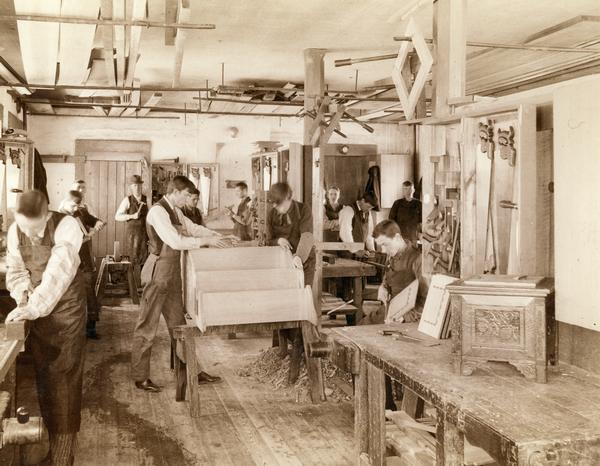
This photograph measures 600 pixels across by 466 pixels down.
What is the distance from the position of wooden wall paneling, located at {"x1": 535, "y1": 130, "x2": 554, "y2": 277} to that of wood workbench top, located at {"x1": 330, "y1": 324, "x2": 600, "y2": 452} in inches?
21.6

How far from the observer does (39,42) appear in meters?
6.11

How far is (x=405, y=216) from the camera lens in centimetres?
1202

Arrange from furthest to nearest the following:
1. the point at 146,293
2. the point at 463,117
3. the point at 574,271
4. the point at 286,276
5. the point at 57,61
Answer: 1. the point at 57,61
2. the point at 146,293
3. the point at 286,276
4. the point at 463,117
5. the point at 574,271

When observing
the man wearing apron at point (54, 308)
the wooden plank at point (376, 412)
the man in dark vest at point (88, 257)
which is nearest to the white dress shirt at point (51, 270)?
the man wearing apron at point (54, 308)

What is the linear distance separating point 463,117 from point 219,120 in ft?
31.6

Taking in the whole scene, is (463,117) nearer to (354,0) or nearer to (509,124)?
(509,124)

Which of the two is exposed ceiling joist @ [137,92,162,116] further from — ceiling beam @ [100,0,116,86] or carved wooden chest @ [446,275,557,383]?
carved wooden chest @ [446,275,557,383]

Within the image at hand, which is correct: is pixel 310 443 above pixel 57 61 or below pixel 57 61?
below

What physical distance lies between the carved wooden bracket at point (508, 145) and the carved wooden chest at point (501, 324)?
0.78 m

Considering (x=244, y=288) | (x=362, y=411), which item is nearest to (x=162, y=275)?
(x=244, y=288)

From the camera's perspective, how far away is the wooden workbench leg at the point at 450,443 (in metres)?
2.66

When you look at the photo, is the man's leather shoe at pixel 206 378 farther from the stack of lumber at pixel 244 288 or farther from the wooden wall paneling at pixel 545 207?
the wooden wall paneling at pixel 545 207

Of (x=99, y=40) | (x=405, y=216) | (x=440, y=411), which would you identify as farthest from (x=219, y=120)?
(x=440, y=411)

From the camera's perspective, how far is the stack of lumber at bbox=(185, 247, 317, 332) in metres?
5.02
